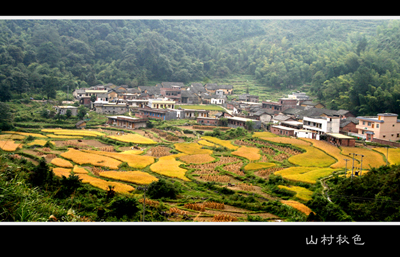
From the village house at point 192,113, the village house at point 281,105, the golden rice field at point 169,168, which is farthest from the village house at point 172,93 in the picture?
the golden rice field at point 169,168

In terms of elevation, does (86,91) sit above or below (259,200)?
above

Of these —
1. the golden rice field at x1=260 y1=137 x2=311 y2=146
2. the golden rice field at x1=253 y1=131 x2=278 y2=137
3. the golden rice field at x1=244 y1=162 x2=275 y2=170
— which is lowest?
the golden rice field at x1=244 y1=162 x2=275 y2=170

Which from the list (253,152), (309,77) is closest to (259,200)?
(253,152)

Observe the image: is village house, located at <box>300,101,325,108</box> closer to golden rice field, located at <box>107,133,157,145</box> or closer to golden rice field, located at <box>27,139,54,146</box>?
golden rice field, located at <box>107,133,157,145</box>

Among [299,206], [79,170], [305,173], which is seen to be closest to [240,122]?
[305,173]

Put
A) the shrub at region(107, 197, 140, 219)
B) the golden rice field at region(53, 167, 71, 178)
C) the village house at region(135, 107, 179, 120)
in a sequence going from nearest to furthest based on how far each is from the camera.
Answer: the shrub at region(107, 197, 140, 219) < the golden rice field at region(53, 167, 71, 178) < the village house at region(135, 107, 179, 120)

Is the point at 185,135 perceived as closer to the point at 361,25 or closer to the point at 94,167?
the point at 94,167

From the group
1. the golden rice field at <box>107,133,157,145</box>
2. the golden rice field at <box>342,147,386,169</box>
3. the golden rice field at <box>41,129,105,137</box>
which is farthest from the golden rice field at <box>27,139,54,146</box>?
the golden rice field at <box>342,147,386,169</box>
